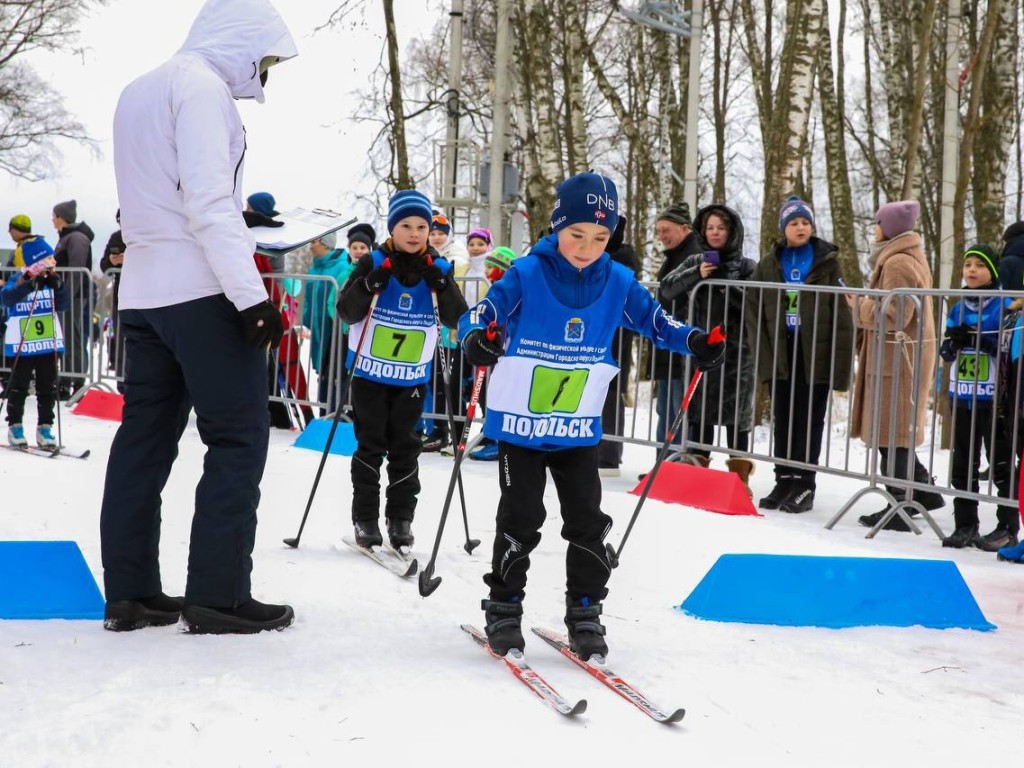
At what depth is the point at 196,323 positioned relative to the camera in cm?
372

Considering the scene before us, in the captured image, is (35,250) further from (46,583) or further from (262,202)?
(46,583)

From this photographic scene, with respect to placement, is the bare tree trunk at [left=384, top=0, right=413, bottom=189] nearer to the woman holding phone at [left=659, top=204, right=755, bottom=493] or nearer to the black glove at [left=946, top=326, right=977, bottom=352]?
the woman holding phone at [left=659, top=204, right=755, bottom=493]

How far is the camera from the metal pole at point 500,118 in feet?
53.7

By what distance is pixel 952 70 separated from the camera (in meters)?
13.7

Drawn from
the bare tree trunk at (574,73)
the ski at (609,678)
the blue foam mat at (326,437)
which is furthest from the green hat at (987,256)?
the bare tree trunk at (574,73)

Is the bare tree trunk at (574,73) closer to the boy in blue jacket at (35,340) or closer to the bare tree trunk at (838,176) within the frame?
the bare tree trunk at (838,176)

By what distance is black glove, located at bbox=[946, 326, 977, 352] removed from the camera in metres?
6.71

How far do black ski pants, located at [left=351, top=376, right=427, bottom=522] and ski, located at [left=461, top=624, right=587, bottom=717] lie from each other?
5.04 feet

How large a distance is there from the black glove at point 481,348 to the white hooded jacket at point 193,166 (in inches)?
26.8

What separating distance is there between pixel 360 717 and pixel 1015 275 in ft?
18.3

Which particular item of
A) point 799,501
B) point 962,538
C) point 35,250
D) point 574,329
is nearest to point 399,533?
point 574,329

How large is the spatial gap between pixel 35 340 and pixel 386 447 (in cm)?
434

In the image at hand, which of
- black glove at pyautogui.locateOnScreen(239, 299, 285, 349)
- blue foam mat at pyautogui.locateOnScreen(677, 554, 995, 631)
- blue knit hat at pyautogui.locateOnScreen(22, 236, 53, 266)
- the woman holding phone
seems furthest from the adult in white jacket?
Answer: blue knit hat at pyautogui.locateOnScreen(22, 236, 53, 266)

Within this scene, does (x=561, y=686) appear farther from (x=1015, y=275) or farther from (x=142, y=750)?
(x=1015, y=275)
